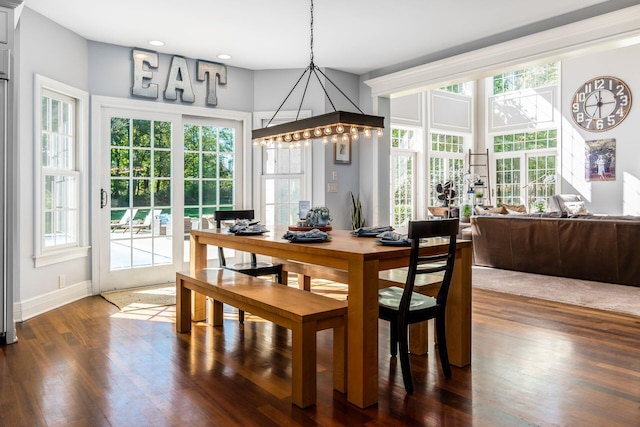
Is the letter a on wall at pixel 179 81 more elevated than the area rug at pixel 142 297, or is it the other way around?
the letter a on wall at pixel 179 81

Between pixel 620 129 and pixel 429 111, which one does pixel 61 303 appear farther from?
pixel 620 129

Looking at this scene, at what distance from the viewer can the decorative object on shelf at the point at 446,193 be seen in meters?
10.6

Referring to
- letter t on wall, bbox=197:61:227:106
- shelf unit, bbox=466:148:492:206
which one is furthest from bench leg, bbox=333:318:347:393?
shelf unit, bbox=466:148:492:206

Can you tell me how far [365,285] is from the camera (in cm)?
234

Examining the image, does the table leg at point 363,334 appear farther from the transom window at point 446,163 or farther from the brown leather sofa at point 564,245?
the transom window at point 446,163

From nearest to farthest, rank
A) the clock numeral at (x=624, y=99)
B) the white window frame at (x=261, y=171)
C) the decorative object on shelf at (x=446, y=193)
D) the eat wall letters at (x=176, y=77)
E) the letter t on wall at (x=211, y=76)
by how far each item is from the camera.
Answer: the eat wall letters at (x=176, y=77), the letter t on wall at (x=211, y=76), the white window frame at (x=261, y=171), the clock numeral at (x=624, y=99), the decorative object on shelf at (x=446, y=193)

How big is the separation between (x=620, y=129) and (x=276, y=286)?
9228 mm

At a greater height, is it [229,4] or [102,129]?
[229,4]

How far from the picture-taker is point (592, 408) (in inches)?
88.9

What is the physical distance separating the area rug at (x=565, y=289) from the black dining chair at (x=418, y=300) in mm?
2400

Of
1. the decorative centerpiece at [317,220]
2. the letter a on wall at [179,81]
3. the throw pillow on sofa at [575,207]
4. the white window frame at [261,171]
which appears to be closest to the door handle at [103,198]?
the letter a on wall at [179,81]

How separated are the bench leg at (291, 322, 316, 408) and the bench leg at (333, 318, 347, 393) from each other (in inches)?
7.5

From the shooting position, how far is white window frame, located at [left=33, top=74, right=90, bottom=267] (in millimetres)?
4191

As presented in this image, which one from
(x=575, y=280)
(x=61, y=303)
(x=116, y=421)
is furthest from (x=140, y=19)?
(x=575, y=280)
